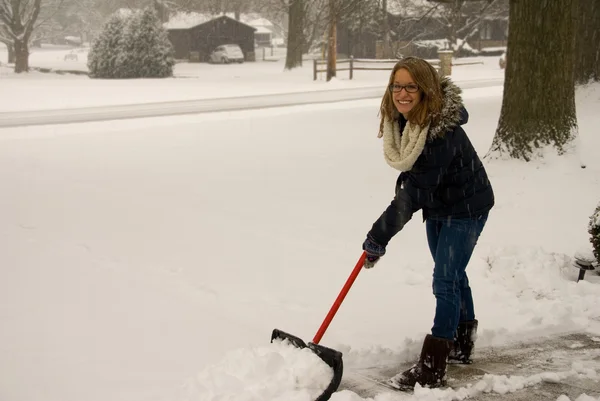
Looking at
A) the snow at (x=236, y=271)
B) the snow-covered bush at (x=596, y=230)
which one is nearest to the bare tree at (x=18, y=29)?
the snow at (x=236, y=271)

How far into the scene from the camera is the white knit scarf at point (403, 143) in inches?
142

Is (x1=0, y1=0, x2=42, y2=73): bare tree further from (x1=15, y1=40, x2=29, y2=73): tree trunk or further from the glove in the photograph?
Answer: the glove

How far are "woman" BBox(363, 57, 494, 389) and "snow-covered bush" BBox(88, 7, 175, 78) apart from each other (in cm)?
3181

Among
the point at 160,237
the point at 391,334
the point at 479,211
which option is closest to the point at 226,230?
the point at 160,237

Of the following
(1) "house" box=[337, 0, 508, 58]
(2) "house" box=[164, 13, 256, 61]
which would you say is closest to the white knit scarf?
(1) "house" box=[337, 0, 508, 58]

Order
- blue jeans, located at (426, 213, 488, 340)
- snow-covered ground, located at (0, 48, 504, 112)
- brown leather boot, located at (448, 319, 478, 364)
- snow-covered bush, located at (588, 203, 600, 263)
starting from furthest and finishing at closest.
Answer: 1. snow-covered ground, located at (0, 48, 504, 112)
2. snow-covered bush, located at (588, 203, 600, 263)
3. brown leather boot, located at (448, 319, 478, 364)
4. blue jeans, located at (426, 213, 488, 340)

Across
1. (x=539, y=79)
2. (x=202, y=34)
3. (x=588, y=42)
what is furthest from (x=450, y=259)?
(x=202, y=34)

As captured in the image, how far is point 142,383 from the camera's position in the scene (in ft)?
12.9

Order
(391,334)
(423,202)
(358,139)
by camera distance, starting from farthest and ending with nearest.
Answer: (358,139)
(391,334)
(423,202)

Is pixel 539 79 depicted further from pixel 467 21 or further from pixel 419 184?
pixel 467 21

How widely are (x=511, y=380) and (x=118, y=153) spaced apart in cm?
895

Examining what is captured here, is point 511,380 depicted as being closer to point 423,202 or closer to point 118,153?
point 423,202

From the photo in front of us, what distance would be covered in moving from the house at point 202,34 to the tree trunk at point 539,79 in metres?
42.4

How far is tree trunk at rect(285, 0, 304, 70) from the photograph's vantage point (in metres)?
33.4
